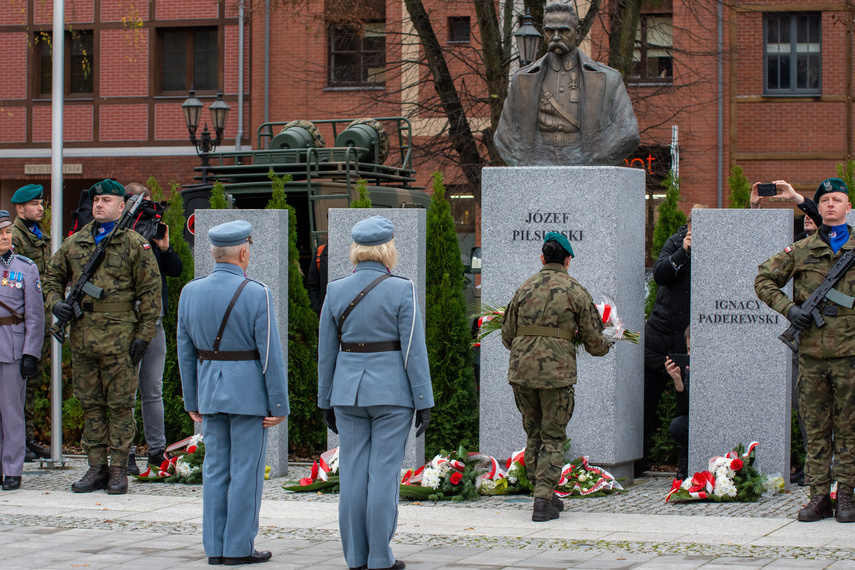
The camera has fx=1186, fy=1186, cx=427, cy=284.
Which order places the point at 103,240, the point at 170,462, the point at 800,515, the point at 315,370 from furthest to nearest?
the point at 315,370 → the point at 170,462 → the point at 103,240 → the point at 800,515

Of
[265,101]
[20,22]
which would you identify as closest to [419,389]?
[265,101]

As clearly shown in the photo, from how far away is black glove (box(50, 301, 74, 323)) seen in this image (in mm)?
8680

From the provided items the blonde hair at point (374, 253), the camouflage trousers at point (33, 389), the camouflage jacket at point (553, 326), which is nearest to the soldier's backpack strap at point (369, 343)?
the blonde hair at point (374, 253)

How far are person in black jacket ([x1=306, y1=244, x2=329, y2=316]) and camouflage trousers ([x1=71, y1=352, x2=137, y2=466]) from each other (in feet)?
8.96

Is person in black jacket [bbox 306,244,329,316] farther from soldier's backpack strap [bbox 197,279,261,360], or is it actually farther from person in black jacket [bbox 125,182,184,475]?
soldier's backpack strap [bbox 197,279,261,360]

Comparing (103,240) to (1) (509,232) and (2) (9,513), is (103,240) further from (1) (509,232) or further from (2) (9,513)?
(1) (509,232)

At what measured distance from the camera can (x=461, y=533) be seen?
7.23m

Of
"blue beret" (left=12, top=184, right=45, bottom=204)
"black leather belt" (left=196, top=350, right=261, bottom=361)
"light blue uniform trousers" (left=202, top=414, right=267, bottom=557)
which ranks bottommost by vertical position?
"light blue uniform trousers" (left=202, top=414, right=267, bottom=557)

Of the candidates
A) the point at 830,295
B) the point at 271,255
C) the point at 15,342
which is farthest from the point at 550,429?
the point at 15,342

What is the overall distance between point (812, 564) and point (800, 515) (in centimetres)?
142

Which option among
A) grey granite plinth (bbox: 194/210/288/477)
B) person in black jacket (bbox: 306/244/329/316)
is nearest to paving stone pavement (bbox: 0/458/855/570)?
grey granite plinth (bbox: 194/210/288/477)

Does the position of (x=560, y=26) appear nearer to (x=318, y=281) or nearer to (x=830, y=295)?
(x=830, y=295)

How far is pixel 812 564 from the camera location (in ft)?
20.0

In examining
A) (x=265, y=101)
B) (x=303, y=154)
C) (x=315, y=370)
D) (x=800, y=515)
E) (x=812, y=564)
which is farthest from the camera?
(x=265, y=101)
